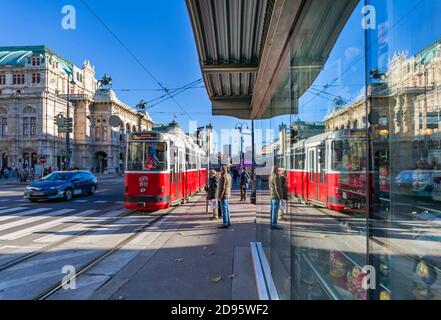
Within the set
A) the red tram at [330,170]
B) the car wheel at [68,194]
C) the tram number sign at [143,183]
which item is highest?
the red tram at [330,170]

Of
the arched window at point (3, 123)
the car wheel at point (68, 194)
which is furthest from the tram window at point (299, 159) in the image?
the arched window at point (3, 123)

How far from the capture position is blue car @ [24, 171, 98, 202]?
1703 centimetres

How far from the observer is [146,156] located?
1289 centimetres

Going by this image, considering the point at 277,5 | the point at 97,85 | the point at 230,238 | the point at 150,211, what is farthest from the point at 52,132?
the point at 277,5

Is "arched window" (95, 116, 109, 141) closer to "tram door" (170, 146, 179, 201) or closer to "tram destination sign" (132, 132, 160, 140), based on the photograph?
"tram door" (170, 146, 179, 201)

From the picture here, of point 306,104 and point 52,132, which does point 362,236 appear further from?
point 52,132

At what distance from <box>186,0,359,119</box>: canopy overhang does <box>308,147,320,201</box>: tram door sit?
58 cm

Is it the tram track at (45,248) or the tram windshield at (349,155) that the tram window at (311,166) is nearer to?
the tram windshield at (349,155)

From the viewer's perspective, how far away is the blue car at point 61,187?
17031 mm

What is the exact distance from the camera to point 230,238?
27.5ft

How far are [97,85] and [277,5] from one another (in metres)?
90.1

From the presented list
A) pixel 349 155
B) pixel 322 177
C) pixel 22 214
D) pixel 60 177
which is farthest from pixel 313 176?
pixel 60 177

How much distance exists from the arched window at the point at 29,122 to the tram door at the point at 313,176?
7398cm

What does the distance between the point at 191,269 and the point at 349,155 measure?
4.50m
